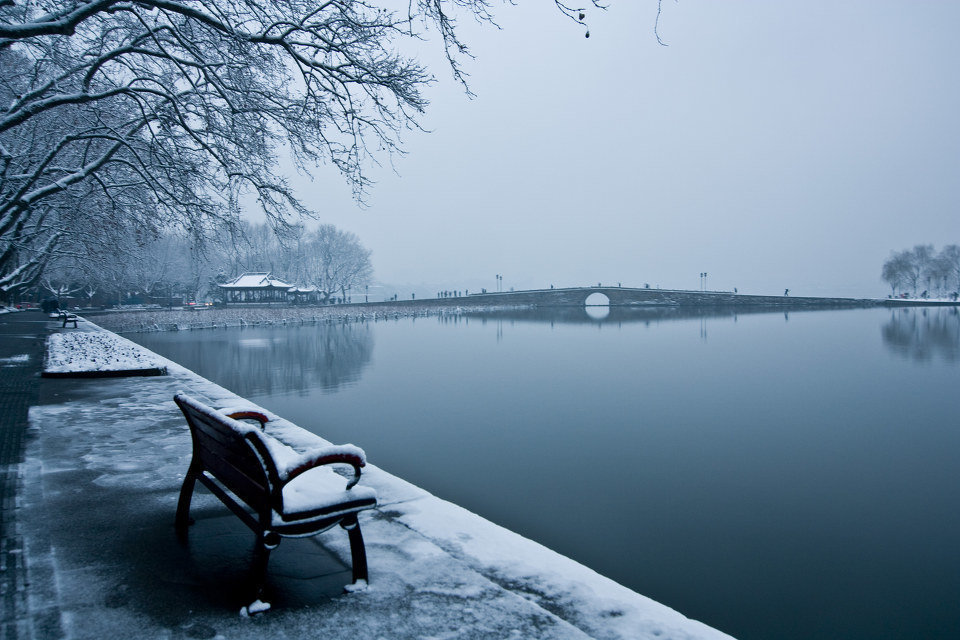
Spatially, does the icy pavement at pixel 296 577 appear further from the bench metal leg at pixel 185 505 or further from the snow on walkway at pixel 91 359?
the snow on walkway at pixel 91 359

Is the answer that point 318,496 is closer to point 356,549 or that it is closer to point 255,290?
point 356,549

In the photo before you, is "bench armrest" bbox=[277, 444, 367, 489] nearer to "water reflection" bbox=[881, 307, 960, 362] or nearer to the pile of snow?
the pile of snow

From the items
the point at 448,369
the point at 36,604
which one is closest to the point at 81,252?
the point at 448,369

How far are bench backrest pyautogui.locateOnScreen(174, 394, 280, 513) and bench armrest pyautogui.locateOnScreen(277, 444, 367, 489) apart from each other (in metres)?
0.07

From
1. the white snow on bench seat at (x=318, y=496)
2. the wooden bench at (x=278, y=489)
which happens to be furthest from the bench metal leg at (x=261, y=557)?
the white snow on bench seat at (x=318, y=496)

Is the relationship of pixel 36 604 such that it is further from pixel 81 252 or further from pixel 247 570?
pixel 81 252

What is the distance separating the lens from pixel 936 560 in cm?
672

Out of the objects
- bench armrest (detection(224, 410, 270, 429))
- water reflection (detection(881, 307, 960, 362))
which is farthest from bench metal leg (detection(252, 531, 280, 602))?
water reflection (detection(881, 307, 960, 362))

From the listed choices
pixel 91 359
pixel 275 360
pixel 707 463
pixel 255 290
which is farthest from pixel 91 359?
pixel 255 290

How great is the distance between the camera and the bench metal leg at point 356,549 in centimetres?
356

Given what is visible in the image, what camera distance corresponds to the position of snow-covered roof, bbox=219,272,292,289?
74.7 meters

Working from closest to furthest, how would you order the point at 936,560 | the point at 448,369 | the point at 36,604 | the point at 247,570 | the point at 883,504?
the point at 36,604, the point at 247,570, the point at 936,560, the point at 883,504, the point at 448,369

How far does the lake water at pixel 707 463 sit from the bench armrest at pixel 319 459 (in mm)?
3734

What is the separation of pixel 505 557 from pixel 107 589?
2432 mm
